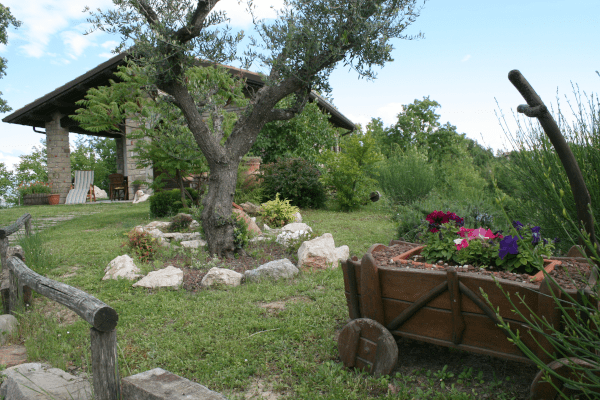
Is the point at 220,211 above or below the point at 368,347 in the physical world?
above

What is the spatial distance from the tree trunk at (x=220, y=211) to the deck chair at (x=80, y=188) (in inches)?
515

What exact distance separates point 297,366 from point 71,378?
1.55 meters

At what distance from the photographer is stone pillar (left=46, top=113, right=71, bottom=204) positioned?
16188 millimetres

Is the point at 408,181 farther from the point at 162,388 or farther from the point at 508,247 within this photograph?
the point at 162,388

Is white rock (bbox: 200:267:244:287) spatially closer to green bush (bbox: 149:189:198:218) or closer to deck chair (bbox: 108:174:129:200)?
green bush (bbox: 149:189:198:218)

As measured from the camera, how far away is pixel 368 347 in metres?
2.65

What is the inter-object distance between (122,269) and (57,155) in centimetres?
1368

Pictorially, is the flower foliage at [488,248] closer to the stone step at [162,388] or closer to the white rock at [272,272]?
the stone step at [162,388]

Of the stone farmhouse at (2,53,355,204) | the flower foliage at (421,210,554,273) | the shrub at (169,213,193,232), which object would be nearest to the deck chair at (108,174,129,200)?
the stone farmhouse at (2,53,355,204)

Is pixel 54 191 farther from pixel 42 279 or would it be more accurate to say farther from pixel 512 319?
pixel 512 319

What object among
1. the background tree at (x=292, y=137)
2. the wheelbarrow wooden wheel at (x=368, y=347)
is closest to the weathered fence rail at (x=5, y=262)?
the wheelbarrow wooden wheel at (x=368, y=347)

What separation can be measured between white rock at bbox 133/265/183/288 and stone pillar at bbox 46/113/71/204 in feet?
45.5

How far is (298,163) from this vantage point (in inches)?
456

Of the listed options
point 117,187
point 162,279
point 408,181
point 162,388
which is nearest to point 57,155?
point 117,187
